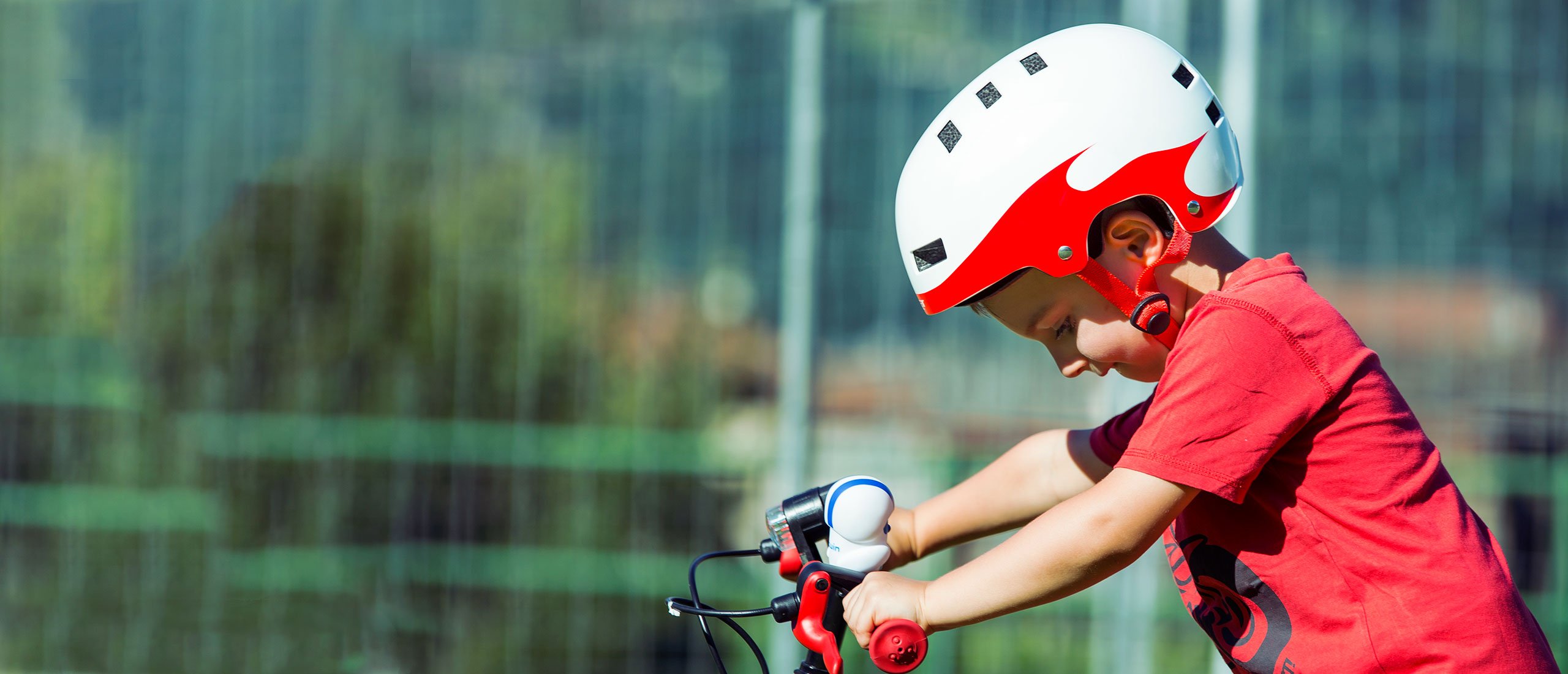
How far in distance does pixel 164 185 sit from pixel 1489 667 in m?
4.87

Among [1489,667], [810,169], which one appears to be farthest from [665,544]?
[1489,667]

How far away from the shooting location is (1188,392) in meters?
1.62

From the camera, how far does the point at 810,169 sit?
159 inches

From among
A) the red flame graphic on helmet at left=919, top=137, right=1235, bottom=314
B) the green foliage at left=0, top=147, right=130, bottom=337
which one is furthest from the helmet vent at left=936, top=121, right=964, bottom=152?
the green foliage at left=0, top=147, right=130, bottom=337

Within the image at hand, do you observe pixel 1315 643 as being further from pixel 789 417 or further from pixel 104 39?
pixel 104 39

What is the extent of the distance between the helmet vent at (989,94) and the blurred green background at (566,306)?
2.02 metres

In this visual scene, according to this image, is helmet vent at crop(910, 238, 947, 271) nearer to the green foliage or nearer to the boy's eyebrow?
the boy's eyebrow

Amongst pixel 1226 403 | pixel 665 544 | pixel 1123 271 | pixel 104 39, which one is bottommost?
pixel 665 544

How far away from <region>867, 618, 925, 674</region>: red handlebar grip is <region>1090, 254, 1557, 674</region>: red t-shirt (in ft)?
1.21

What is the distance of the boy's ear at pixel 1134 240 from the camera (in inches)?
71.6

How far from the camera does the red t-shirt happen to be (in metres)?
1.62

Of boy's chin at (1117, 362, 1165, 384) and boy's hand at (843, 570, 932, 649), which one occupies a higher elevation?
boy's chin at (1117, 362, 1165, 384)

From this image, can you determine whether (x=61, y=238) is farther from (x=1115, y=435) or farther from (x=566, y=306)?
(x=1115, y=435)

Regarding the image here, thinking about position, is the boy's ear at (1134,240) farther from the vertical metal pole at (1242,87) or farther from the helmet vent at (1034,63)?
the vertical metal pole at (1242,87)
